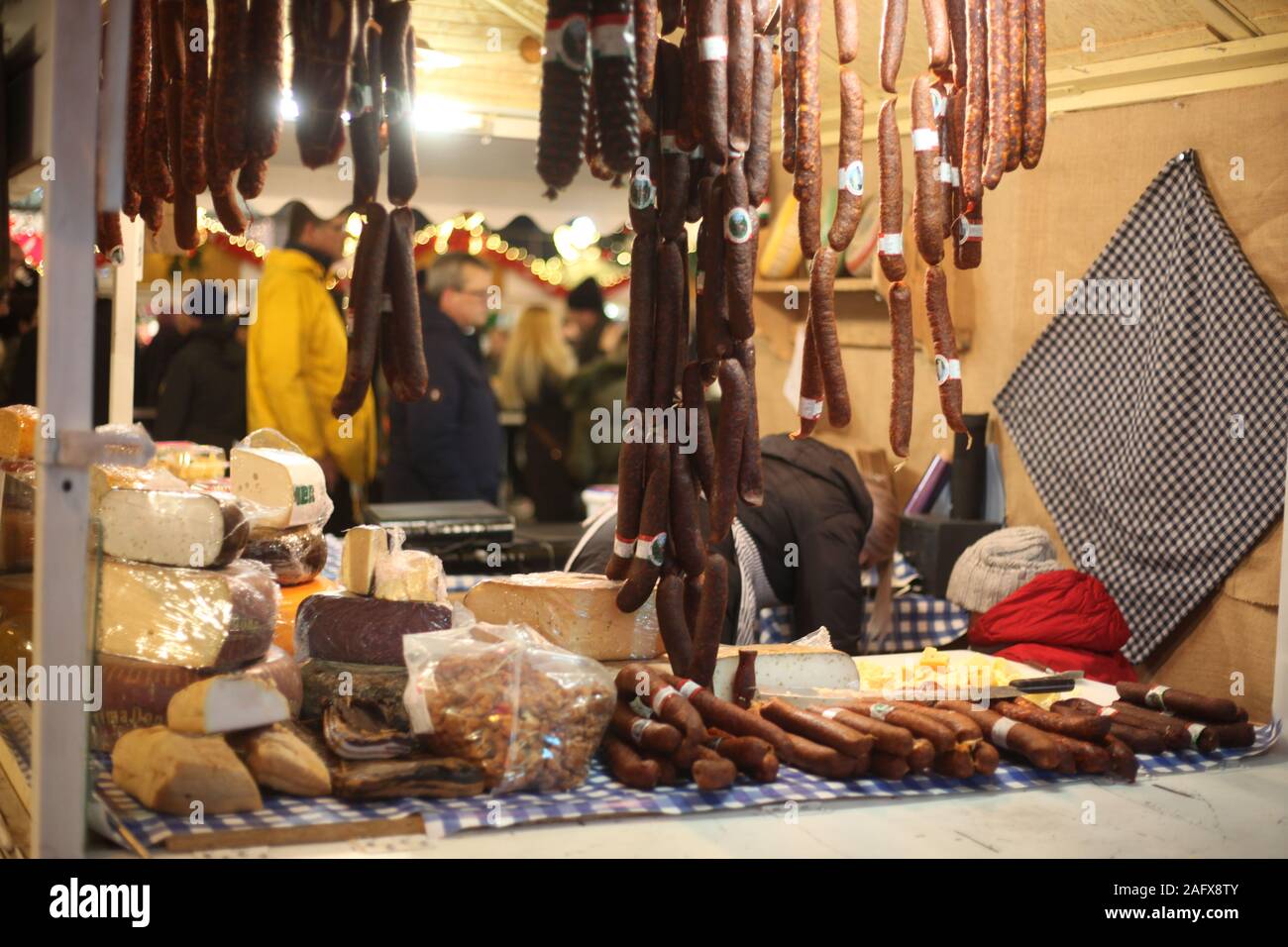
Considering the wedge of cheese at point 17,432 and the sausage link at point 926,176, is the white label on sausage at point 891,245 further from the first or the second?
the wedge of cheese at point 17,432

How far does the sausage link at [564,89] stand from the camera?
225 cm

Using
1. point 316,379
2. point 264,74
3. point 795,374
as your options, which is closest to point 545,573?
point 264,74

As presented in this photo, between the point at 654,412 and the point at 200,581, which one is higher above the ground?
the point at 654,412

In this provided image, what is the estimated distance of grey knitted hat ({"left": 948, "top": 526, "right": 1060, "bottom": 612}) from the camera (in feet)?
17.7

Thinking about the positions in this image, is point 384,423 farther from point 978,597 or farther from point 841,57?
point 841,57

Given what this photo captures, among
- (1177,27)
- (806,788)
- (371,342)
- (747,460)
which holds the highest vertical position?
(1177,27)

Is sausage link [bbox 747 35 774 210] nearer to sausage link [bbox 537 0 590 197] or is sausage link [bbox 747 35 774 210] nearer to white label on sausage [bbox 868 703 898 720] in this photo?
sausage link [bbox 537 0 590 197]

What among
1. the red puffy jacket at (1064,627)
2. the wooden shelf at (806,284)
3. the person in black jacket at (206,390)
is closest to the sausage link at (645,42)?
the red puffy jacket at (1064,627)

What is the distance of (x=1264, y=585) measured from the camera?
4.89 metres

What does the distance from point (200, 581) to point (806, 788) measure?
1.30 m

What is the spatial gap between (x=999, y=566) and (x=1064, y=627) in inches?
26.0

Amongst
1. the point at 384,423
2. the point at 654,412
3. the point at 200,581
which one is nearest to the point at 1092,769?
the point at 654,412

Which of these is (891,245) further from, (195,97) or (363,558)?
(195,97)

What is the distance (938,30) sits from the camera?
317cm
